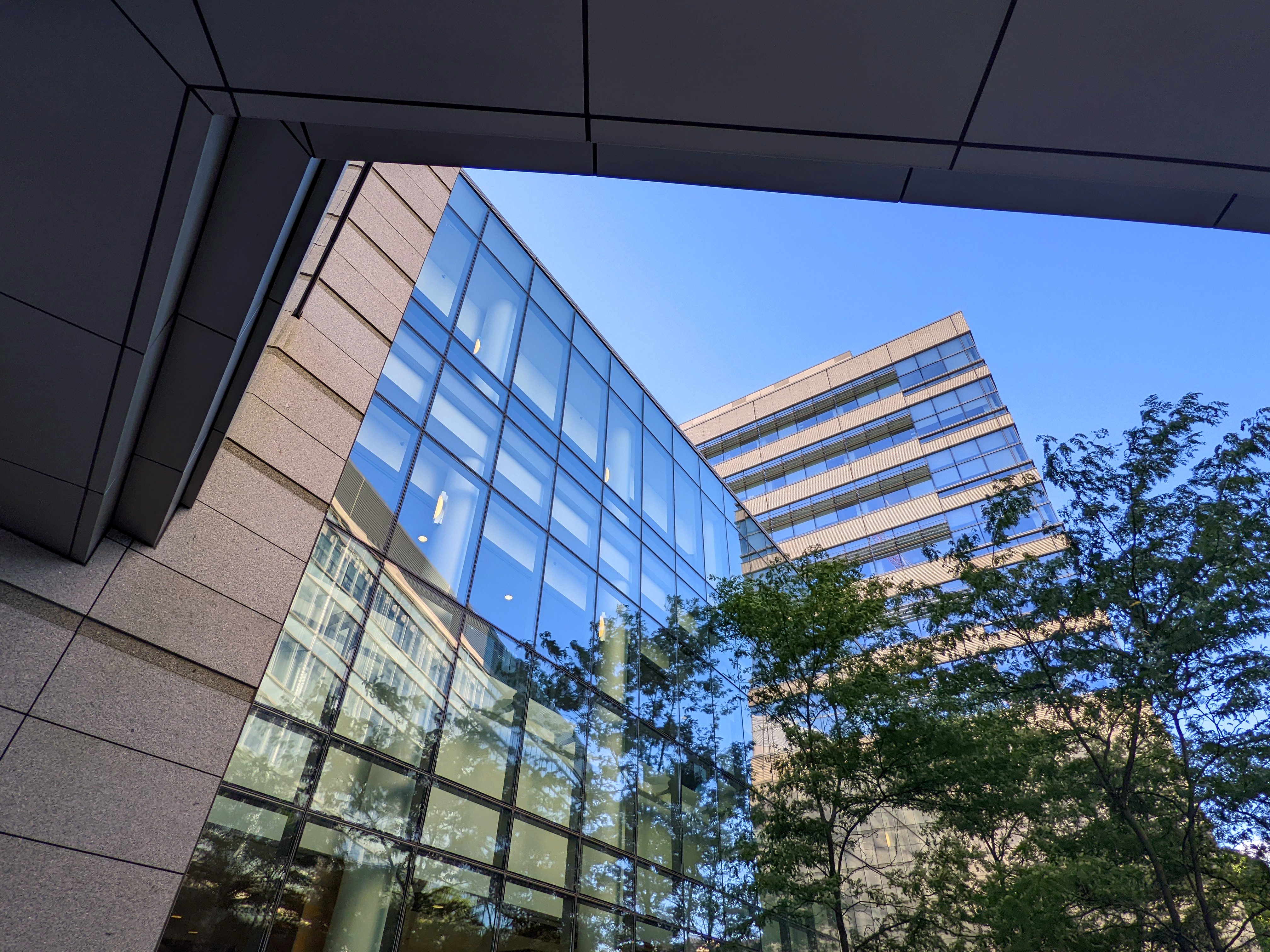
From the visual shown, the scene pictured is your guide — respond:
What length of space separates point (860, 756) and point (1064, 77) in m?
13.6

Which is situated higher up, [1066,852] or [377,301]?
[377,301]

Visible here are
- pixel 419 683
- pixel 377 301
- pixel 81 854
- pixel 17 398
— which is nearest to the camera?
pixel 17 398

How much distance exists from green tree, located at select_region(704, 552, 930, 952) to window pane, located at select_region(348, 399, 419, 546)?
9.67 m

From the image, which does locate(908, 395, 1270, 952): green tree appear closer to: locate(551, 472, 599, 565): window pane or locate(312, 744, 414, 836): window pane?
locate(551, 472, 599, 565): window pane

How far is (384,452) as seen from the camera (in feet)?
34.8

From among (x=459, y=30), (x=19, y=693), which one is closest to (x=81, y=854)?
(x=19, y=693)

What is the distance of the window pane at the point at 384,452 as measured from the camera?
1020 centimetres

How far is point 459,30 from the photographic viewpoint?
3.02 meters

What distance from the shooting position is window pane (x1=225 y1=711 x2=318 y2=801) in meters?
7.34

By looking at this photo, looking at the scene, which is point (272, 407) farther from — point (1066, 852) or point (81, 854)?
point (1066, 852)

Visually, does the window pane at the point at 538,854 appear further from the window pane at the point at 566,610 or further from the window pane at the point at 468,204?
the window pane at the point at 468,204

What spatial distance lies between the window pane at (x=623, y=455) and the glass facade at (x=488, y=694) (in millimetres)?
70

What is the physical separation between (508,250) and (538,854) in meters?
11.5

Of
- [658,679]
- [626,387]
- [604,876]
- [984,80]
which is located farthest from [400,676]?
[626,387]
